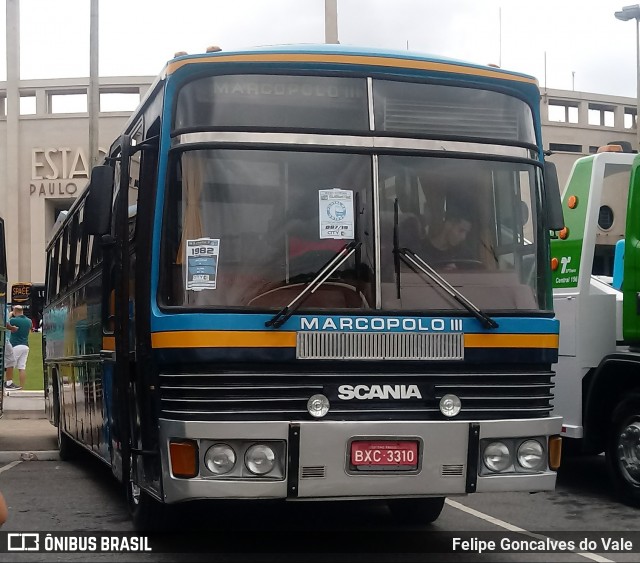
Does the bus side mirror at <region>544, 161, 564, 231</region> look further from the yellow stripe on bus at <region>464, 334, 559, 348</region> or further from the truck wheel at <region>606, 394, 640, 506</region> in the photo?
the truck wheel at <region>606, 394, 640, 506</region>

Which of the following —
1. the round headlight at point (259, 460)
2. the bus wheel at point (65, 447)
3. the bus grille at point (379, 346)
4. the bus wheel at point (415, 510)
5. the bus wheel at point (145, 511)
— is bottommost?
the bus wheel at point (65, 447)

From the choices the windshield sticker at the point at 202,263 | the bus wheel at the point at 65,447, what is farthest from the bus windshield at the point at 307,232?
the bus wheel at the point at 65,447

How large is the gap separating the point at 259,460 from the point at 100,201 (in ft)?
6.60

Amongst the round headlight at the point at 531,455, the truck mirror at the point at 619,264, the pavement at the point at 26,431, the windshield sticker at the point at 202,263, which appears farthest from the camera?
the pavement at the point at 26,431

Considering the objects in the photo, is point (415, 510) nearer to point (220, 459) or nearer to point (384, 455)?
point (384, 455)

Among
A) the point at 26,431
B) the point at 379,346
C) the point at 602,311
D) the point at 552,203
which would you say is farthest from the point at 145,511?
the point at 26,431

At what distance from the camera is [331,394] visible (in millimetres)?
6223

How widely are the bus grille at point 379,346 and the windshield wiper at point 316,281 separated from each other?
0.14 metres

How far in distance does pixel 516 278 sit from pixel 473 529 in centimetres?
217

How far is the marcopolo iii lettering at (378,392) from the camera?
6242mm

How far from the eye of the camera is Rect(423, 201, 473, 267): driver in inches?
258

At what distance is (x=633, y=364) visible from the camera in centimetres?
894

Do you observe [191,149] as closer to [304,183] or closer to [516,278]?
[304,183]

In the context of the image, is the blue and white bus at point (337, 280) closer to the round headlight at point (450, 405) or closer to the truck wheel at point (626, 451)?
the round headlight at point (450, 405)
